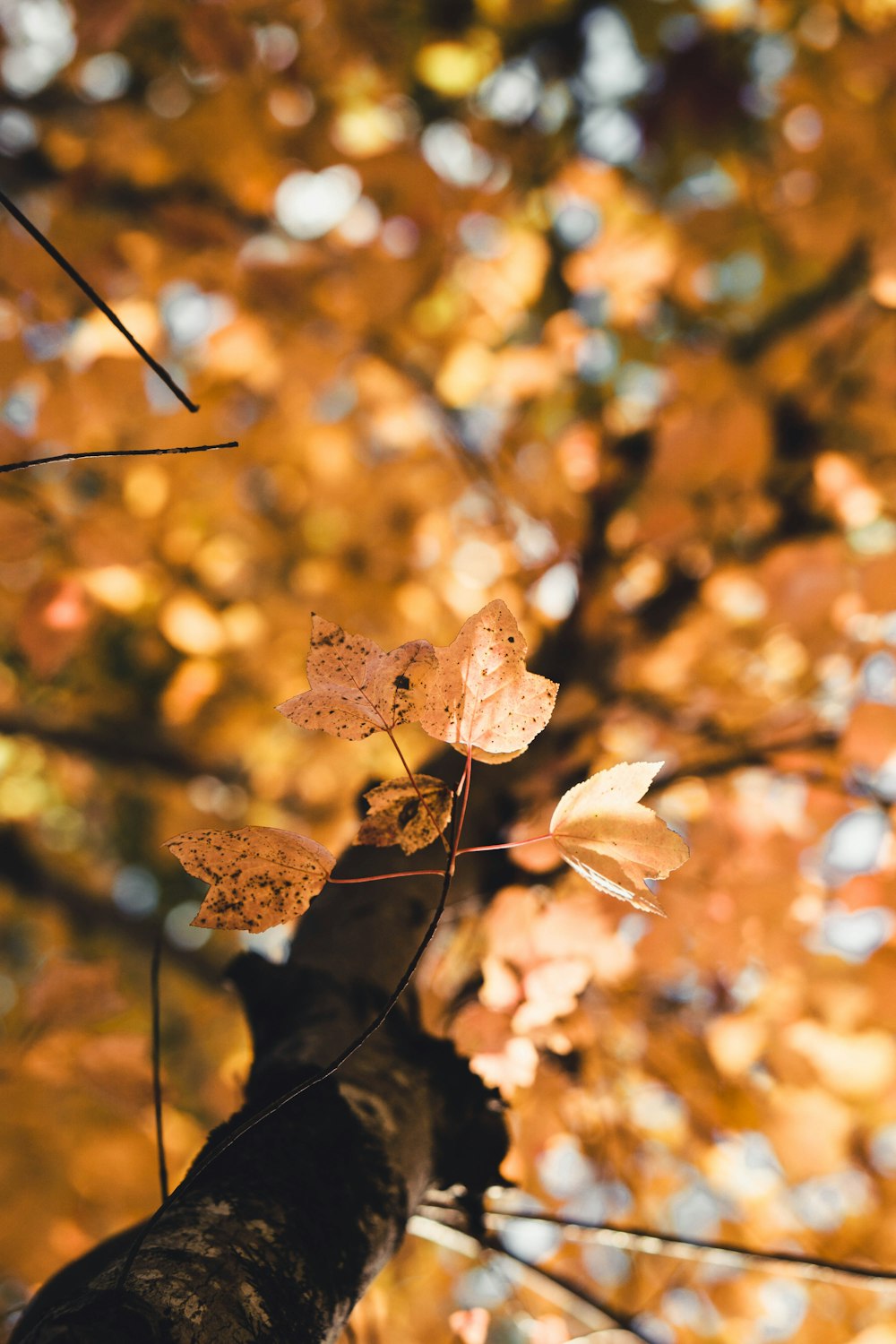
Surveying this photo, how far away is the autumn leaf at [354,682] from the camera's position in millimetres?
487

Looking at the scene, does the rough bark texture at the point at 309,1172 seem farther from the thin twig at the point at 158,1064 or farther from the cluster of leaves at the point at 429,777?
the cluster of leaves at the point at 429,777

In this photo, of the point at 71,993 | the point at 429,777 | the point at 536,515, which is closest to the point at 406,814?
the point at 429,777

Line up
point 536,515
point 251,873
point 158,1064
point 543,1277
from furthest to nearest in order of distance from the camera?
Result: point 536,515, point 543,1277, point 158,1064, point 251,873

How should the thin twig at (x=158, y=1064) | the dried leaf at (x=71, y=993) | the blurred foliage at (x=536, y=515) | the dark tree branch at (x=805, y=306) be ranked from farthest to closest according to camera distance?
the dark tree branch at (x=805, y=306) → the blurred foliage at (x=536, y=515) → the dried leaf at (x=71, y=993) → the thin twig at (x=158, y=1064)

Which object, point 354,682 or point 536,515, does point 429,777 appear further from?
point 536,515

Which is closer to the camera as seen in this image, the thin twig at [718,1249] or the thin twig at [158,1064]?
the thin twig at [158,1064]

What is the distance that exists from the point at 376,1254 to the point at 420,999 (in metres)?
0.29

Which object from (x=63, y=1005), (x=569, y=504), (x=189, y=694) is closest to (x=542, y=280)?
(x=569, y=504)

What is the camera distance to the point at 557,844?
53 cm

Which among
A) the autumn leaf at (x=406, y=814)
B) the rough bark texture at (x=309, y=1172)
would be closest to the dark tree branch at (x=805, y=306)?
the rough bark texture at (x=309, y=1172)

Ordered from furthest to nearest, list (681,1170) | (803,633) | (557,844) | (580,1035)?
(681,1170)
(803,633)
(580,1035)
(557,844)

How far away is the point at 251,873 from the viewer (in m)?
0.48

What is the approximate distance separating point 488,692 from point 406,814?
0.11 meters

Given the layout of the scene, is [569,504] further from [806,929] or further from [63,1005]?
[63,1005]
